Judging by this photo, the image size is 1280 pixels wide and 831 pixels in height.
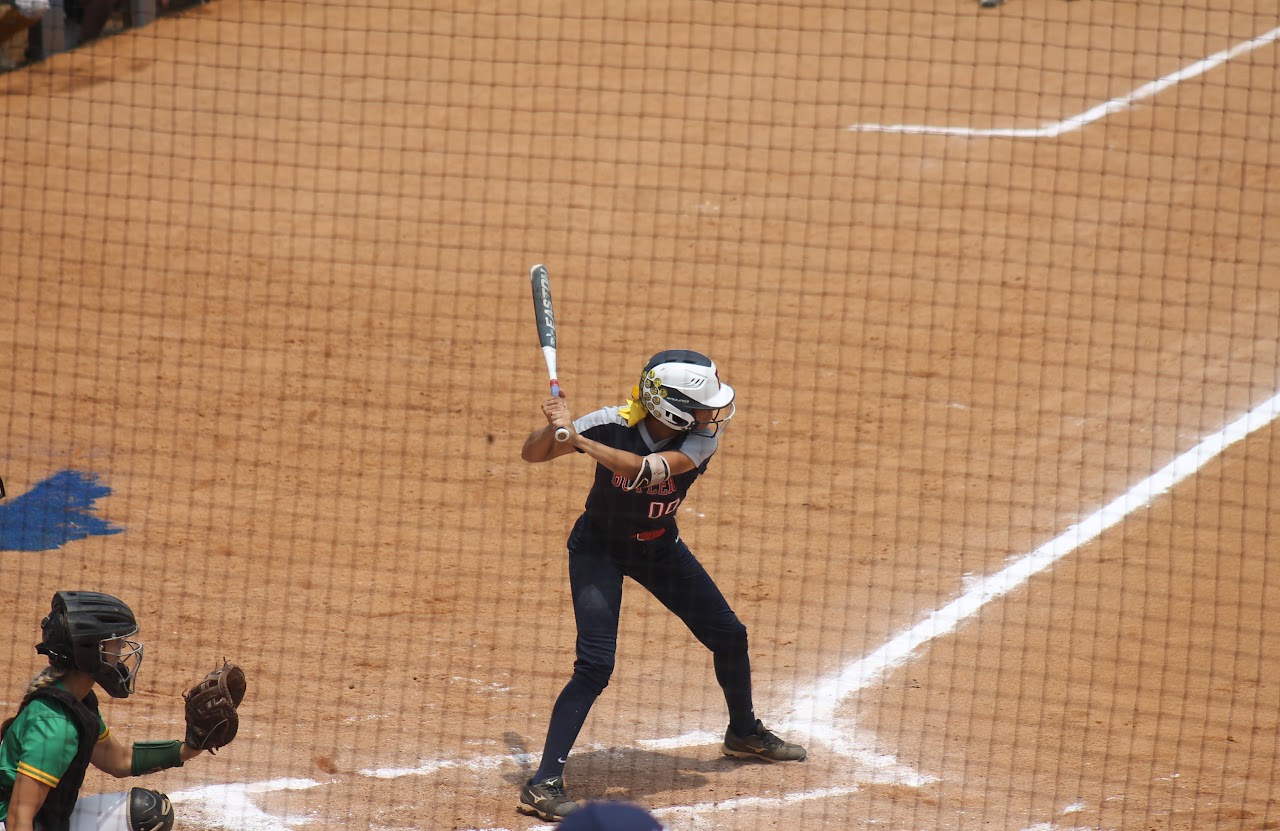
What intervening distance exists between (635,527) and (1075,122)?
347 inches

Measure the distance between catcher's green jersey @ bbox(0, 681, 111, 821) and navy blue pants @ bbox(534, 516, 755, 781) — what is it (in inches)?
74.0

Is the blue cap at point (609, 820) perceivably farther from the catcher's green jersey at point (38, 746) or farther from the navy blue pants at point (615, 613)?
the navy blue pants at point (615, 613)

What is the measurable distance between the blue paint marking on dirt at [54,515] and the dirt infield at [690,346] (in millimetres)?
94

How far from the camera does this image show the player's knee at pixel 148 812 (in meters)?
4.06

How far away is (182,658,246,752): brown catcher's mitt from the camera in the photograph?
4.12 meters

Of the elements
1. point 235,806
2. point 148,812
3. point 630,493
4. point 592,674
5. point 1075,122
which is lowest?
point 235,806

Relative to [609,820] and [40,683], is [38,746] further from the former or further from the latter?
[609,820]

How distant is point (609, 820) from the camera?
227cm

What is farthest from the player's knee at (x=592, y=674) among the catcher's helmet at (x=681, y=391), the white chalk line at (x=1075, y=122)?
the white chalk line at (x=1075, y=122)

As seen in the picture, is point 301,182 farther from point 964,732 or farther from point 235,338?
point 964,732

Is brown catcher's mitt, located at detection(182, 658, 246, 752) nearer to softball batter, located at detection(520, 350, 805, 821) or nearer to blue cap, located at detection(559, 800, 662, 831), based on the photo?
softball batter, located at detection(520, 350, 805, 821)

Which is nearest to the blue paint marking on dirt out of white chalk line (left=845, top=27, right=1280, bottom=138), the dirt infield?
the dirt infield

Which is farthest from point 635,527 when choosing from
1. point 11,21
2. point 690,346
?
point 11,21

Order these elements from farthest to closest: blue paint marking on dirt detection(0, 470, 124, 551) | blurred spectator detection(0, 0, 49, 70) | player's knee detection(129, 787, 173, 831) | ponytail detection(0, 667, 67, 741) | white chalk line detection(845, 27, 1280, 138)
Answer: blurred spectator detection(0, 0, 49, 70)
white chalk line detection(845, 27, 1280, 138)
blue paint marking on dirt detection(0, 470, 124, 551)
player's knee detection(129, 787, 173, 831)
ponytail detection(0, 667, 67, 741)
